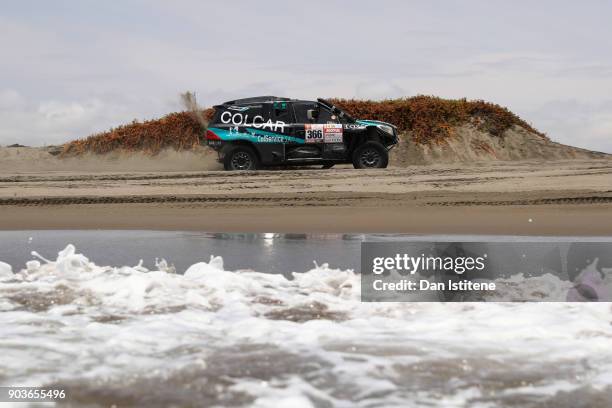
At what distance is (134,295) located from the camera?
543cm

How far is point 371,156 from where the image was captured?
Result: 1614cm

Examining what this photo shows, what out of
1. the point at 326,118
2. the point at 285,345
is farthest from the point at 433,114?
the point at 285,345

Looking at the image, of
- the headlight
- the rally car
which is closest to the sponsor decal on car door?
the rally car

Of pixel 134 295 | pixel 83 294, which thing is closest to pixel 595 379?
pixel 134 295

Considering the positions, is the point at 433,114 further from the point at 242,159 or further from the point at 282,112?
the point at 242,159

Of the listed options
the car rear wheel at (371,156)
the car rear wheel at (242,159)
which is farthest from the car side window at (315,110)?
the car rear wheel at (242,159)

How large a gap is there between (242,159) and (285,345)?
39.3ft

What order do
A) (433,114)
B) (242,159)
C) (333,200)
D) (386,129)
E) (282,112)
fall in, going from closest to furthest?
(333,200), (242,159), (282,112), (386,129), (433,114)

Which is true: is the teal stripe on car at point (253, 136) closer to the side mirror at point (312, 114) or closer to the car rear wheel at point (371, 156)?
the side mirror at point (312, 114)

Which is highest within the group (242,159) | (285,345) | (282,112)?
(282,112)

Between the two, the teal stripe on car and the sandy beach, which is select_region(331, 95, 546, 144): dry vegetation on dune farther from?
the sandy beach

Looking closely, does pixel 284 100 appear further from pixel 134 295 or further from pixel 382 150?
pixel 134 295

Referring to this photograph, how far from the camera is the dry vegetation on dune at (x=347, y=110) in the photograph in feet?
85.0

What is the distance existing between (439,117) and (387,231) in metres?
18.6
